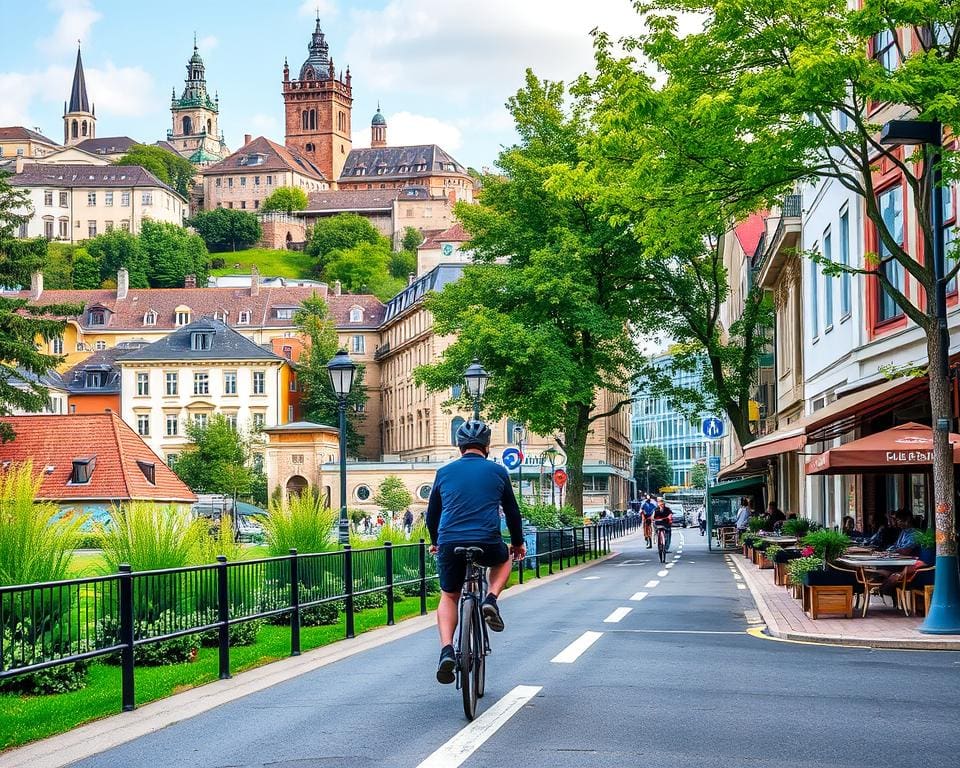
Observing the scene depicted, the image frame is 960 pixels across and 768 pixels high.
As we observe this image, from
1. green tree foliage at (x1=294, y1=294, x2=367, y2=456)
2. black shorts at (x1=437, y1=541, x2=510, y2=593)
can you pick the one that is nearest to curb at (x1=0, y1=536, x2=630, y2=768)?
black shorts at (x1=437, y1=541, x2=510, y2=593)

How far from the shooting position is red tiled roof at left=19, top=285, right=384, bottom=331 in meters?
134

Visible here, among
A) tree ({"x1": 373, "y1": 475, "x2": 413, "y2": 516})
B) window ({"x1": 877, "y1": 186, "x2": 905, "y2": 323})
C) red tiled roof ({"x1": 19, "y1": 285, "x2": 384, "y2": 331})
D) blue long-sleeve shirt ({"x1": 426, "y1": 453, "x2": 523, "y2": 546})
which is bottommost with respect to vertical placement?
tree ({"x1": 373, "y1": 475, "x2": 413, "y2": 516})

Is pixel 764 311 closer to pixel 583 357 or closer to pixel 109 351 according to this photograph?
pixel 583 357

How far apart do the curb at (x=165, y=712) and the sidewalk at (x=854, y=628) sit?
4.46m

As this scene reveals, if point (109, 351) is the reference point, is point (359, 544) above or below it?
below

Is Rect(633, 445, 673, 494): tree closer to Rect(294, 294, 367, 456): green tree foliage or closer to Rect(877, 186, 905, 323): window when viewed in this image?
Rect(294, 294, 367, 456): green tree foliage

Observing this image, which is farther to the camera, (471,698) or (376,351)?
(376,351)

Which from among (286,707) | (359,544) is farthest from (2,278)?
(286,707)

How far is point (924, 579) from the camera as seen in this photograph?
16453 mm

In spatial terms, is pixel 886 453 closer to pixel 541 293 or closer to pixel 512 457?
pixel 512 457

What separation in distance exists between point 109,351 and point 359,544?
4194 inches

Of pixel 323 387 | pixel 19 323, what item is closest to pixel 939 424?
pixel 19 323

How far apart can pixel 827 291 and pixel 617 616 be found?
53.3 ft

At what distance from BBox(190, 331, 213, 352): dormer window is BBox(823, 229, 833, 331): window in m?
86.9
